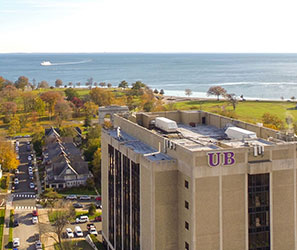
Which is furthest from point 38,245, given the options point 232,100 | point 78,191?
point 232,100

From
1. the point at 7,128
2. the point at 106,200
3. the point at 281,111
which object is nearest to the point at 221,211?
the point at 106,200

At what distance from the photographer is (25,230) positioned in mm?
45062

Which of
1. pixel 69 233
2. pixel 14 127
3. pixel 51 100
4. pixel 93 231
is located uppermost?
pixel 51 100

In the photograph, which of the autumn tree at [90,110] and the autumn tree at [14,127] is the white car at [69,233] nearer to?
the autumn tree at [14,127]

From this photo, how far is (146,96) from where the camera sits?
4697 inches

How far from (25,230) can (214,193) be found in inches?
963

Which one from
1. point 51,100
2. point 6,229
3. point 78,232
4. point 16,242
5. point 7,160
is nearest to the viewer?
point 16,242

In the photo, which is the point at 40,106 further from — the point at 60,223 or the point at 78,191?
the point at 60,223

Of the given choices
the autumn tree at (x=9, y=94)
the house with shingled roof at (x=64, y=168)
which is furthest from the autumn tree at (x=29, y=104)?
the house with shingled roof at (x=64, y=168)

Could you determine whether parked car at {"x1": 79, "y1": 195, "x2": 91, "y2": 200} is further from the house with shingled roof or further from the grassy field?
the grassy field

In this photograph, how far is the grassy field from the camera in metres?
104

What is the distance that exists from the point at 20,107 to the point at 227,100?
54.0 meters

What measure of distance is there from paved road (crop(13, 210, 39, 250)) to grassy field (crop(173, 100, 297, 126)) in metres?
59.4

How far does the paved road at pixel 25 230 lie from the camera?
41.9 meters
